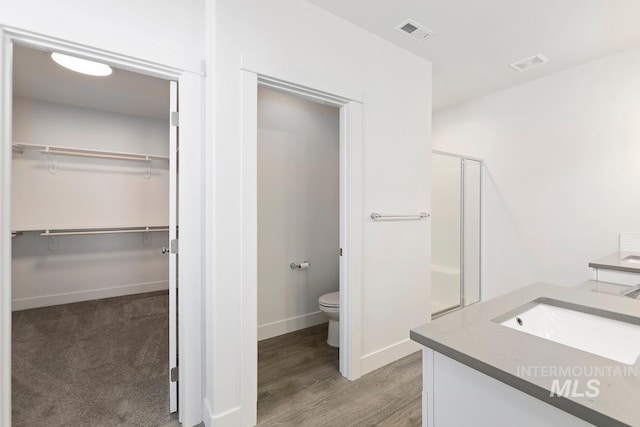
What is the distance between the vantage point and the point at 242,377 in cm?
160

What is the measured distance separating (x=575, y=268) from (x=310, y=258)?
2.58 m

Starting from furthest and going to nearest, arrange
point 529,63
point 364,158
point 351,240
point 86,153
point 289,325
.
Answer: point 86,153 < point 289,325 < point 529,63 < point 364,158 < point 351,240

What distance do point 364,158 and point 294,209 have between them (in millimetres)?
1050

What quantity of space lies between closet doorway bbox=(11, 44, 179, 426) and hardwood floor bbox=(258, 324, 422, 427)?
2.05 feet

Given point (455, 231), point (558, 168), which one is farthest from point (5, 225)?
point (558, 168)

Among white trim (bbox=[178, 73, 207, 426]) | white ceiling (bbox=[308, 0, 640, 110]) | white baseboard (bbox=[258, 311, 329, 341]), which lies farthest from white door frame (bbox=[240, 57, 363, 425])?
white baseboard (bbox=[258, 311, 329, 341])

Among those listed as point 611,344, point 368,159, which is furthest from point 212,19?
point 611,344

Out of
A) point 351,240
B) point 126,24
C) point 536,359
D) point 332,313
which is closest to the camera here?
point 536,359

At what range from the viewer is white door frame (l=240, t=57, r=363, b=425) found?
162 centimetres

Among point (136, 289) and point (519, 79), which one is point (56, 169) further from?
point (519, 79)

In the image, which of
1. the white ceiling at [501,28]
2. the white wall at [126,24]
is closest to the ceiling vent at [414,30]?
the white ceiling at [501,28]

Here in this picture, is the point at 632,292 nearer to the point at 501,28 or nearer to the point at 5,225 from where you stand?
the point at 501,28

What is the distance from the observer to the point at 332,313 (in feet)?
7.97

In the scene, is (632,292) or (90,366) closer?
(632,292)
